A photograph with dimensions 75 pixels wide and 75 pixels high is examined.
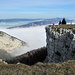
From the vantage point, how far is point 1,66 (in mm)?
37156

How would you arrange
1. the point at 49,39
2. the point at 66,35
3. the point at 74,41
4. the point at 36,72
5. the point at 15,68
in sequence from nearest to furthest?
1. the point at 36,72
2. the point at 15,68
3. the point at 74,41
4. the point at 66,35
5. the point at 49,39

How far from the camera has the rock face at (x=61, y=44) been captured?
63756 millimetres

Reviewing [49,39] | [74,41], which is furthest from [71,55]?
[49,39]

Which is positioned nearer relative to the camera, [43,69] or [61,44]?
[43,69]

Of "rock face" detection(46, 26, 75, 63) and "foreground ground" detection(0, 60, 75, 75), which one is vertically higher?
"foreground ground" detection(0, 60, 75, 75)

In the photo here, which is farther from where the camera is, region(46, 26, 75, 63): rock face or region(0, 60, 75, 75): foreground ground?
region(46, 26, 75, 63): rock face

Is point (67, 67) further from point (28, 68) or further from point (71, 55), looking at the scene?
point (71, 55)

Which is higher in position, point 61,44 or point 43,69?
point 43,69

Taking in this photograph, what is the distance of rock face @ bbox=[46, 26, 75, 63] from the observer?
63756 millimetres

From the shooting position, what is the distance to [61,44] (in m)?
68.8

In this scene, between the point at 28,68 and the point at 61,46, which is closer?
the point at 28,68

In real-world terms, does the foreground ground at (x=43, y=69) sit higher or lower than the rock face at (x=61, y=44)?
higher

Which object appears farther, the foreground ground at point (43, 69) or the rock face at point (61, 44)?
the rock face at point (61, 44)

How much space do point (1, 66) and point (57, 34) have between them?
118ft
